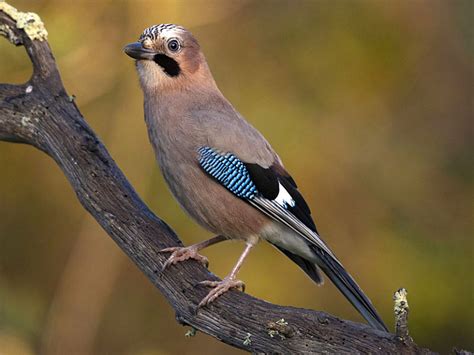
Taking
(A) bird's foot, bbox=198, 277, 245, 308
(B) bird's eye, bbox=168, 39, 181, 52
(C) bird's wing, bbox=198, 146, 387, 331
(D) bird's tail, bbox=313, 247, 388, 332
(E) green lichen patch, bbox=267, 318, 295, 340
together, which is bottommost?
(E) green lichen patch, bbox=267, 318, 295, 340

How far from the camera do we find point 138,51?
469cm

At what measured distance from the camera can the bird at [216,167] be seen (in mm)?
4625

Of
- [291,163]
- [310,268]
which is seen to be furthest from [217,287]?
[291,163]

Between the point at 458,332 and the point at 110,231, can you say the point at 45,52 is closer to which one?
the point at 110,231

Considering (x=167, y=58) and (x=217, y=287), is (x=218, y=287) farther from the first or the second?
(x=167, y=58)

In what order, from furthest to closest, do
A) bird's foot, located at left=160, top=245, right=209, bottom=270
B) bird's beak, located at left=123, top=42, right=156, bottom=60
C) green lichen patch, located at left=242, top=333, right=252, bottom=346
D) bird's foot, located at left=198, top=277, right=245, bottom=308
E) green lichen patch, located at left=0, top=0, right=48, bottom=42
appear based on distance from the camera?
green lichen patch, located at left=0, top=0, right=48, bottom=42
bird's beak, located at left=123, top=42, right=156, bottom=60
bird's foot, located at left=160, top=245, right=209, bottom=270
bird's foot, located at left=198, top=277, right=245, bottom=308
green lichen patch, located at left=242, top=333, right=252, bottom=346

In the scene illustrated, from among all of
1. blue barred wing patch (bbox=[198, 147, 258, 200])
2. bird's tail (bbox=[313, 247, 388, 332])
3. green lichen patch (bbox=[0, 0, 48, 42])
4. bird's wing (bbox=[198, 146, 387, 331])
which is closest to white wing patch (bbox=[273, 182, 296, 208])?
bird's wing (bbox=[198, 146, 387, 331])

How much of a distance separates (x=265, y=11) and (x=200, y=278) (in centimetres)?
413

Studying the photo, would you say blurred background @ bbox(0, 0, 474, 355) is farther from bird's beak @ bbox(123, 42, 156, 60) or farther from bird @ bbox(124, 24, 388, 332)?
bird's beak @ bbox(123, 42, 156, 60)

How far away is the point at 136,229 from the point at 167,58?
37.2 inches

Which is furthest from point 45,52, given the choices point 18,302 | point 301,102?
point 301,102

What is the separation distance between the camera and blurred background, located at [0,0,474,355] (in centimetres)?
688

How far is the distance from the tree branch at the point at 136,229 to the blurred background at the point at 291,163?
1622 millimetres

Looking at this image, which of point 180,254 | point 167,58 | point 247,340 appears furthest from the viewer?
point 167,58
